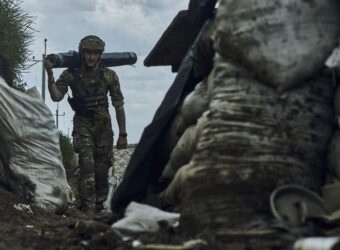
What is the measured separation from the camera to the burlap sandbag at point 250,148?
384cm

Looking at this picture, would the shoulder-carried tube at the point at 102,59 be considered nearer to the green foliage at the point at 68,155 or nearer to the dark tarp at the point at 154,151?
the dark tarp at the point at 154,151

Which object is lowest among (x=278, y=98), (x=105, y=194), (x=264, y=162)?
(x=105, y=194)

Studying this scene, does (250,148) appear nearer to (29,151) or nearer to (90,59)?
(29,151)

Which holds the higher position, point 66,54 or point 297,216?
point 66,54

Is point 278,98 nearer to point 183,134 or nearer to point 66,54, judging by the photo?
point 183,134

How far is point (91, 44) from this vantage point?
834cm

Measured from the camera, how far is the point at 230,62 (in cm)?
411

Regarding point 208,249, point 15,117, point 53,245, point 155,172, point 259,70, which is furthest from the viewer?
point 15,117

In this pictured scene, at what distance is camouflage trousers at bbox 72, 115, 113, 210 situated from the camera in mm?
8125

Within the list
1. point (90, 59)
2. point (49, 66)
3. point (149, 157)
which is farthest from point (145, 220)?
point (49, 66)

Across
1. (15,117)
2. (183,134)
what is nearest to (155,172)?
(183,134)

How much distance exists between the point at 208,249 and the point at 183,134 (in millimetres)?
1350

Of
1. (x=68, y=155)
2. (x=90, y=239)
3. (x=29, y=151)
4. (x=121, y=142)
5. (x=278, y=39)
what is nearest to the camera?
(x=278, y=39)

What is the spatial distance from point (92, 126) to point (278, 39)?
4417 millimetres
